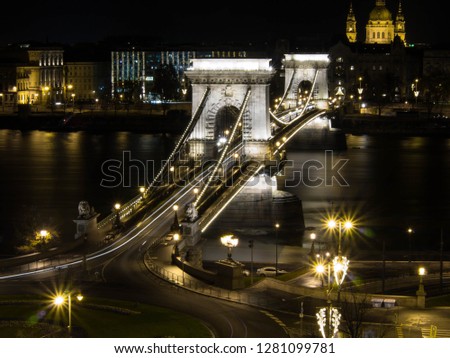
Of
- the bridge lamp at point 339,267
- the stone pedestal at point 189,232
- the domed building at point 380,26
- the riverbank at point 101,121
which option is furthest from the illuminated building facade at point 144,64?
the bridge lamp at point 339,267

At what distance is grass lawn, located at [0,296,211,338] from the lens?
1881 cm

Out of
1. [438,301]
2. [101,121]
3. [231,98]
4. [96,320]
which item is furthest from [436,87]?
[96,320]

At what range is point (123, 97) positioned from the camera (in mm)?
126438

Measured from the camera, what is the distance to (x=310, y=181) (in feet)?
194

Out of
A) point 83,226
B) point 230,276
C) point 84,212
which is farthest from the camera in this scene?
point 84,212

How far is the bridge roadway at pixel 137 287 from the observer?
65.0 feet

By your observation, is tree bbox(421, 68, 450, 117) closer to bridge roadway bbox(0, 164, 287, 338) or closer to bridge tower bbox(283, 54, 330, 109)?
bridge tower bbox(283, 54, 330, 109)

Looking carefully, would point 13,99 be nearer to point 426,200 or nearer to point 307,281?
point 426,200

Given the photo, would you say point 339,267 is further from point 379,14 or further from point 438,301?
point 379,14

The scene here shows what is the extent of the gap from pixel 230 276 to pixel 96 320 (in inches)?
169

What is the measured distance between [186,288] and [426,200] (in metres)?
29.6

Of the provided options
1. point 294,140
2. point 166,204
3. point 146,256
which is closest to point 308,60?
point 294,140

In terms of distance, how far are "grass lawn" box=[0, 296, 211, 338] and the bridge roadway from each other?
509 millimetres

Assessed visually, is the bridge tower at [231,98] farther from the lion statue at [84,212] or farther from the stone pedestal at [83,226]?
the stone pedestal at [83,226]
